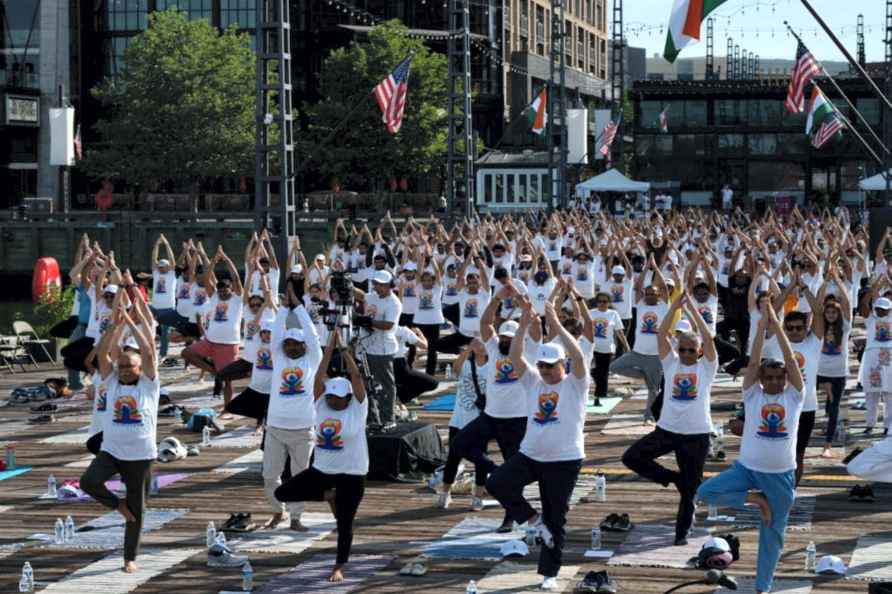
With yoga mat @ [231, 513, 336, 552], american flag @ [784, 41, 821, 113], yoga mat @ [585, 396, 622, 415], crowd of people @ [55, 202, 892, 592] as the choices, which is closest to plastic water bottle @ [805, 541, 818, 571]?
crowd of people @ [55, 202, 892, 592]

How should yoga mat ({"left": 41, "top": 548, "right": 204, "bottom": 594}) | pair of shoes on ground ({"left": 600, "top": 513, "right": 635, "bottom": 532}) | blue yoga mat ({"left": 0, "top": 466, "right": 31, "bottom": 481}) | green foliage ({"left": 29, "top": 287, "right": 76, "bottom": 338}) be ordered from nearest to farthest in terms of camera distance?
yoga mat ({"left": 41, "top": 548, "right": 204, "bottom": 594}), pair of shoes on ground ({"left": 600, "top": 513, "right": 635, "bottom": 532}), blue yoga mat ({"left": 0, "top": 466, "right": 31, "bottom": 481}), green foliage ({"left": 29, "top": 287, "right": 76, "bottom": 338})

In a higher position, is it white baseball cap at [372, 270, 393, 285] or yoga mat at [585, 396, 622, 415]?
white baseball cap at [372, 270, 393, 285]

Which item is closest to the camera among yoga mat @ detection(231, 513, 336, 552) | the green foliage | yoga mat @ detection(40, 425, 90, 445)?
yoga mat @ detection(231, 513, 336, 552)

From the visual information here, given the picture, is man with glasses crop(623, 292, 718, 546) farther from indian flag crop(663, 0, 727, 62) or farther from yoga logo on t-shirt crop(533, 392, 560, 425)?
indian flag crop(663, 0, 727, 62)

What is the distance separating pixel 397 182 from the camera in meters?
81.8

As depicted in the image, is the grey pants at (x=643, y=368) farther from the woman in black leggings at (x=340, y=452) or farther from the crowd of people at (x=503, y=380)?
the woman in black leggings at (x=340, y=452)

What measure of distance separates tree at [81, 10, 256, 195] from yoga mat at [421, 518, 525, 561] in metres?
56.2

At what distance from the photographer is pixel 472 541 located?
1442 cm

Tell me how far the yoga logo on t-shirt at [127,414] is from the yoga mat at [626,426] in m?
8.42

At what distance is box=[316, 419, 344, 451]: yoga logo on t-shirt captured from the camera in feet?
42.1

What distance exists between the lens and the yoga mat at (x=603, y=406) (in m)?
22.2

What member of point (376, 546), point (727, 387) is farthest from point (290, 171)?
point (376, 546)

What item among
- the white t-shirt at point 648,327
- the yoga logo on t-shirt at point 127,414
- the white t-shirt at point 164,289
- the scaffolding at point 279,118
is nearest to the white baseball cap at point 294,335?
the yoga logo on t-shirt at point 127,414

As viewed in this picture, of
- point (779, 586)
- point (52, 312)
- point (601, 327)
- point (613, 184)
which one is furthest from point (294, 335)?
point (613, 184)
